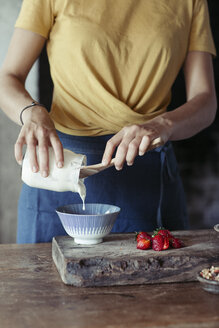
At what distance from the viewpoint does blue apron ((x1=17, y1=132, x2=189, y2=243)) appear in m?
1.55

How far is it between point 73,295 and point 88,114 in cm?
71

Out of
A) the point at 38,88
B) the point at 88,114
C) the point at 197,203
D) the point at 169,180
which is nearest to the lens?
the point at 88,114

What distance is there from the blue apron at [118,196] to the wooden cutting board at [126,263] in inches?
13.1

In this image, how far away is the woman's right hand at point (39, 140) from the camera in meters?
1.19

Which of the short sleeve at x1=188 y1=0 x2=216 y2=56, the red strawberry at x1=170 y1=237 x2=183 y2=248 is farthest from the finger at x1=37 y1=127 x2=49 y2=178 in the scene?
the short sleeve at x1=188 y1=0 x2=216 y2=56

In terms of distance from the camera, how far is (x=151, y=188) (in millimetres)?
1606

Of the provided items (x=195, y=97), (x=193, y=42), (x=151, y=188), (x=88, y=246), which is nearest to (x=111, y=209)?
(x=88, y=246)

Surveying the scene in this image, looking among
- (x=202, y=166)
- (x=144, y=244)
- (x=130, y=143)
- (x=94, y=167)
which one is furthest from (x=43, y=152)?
(x=202, y=166)

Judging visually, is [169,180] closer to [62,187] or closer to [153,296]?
[62,187]

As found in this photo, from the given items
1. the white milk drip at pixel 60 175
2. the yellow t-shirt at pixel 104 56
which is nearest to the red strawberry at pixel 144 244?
the white milk drip at pixel 60 175

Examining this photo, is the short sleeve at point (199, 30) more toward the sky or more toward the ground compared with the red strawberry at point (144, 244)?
more toward the sky

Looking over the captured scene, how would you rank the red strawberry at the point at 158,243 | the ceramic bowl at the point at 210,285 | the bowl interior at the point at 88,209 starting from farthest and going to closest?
the bowl interior at the point at 88,209 < the red strawberry at the point at 158,243 < the ceramic bowl at the point at 210,285

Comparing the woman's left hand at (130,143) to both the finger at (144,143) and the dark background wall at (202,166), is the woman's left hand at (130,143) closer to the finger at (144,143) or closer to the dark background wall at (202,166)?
the finger at (144,143)

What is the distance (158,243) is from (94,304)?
287 millimetres
